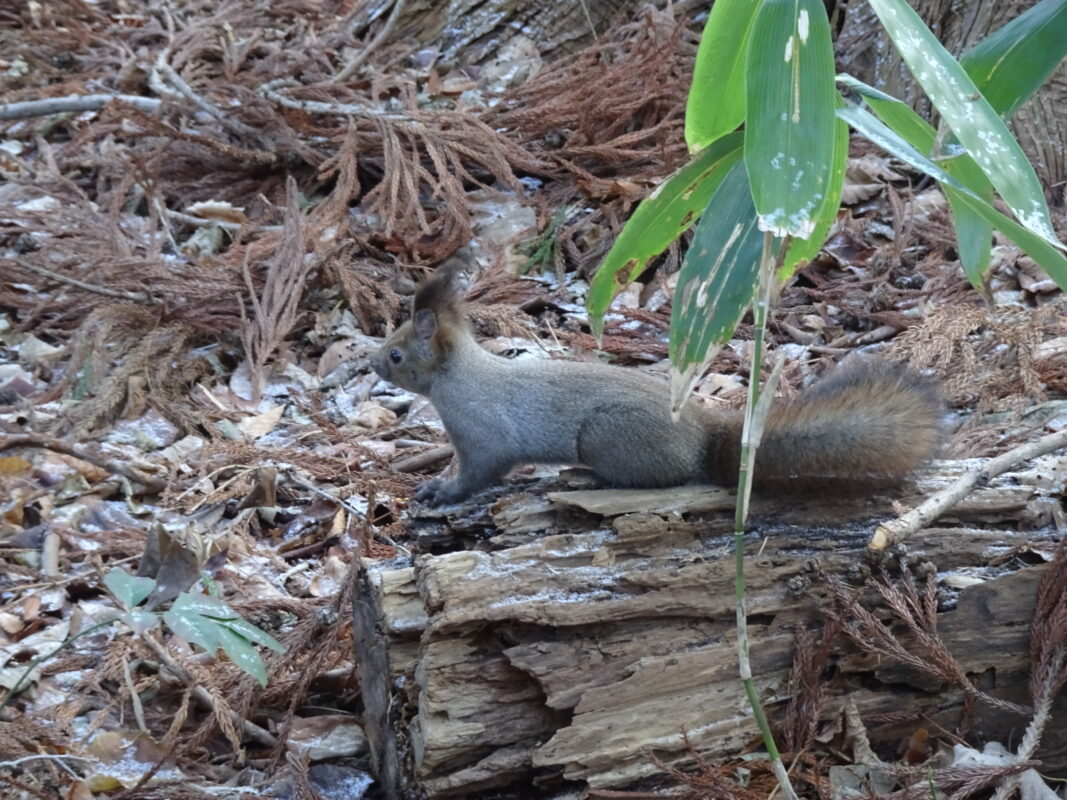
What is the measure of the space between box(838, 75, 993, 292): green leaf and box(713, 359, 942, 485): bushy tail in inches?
25.6

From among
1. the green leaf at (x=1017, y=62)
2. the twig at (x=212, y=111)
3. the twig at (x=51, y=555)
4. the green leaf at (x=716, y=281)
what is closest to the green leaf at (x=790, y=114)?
the green leaf at (x=716, y=281)

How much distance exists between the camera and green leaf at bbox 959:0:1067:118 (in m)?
2.37

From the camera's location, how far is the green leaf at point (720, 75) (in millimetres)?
2193

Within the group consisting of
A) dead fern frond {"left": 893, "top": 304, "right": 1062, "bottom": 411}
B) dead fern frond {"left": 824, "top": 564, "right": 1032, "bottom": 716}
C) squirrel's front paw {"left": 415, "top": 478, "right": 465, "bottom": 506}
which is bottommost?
squirrel's front paw {"left": 415, "top": 478, "right": 465, "bottom": 506}

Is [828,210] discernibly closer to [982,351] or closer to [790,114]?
[790,114]

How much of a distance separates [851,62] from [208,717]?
5.40 m

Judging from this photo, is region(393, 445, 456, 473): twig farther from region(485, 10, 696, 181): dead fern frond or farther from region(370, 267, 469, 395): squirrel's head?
region(485, 10, 696, 181): dead fern frond

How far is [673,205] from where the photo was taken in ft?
7.86

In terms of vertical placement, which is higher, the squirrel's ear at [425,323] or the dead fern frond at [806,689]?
the squirrel's ear at [425,323]

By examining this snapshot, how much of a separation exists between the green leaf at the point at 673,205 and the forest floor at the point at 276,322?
1290 millimetres

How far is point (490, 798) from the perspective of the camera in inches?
103

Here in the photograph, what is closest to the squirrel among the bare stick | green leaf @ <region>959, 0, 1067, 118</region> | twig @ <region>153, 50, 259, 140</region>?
the bare stick

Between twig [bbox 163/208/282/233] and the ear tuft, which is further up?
the ear tuft

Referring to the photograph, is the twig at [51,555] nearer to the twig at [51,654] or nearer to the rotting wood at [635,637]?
the twig at [51,654]
